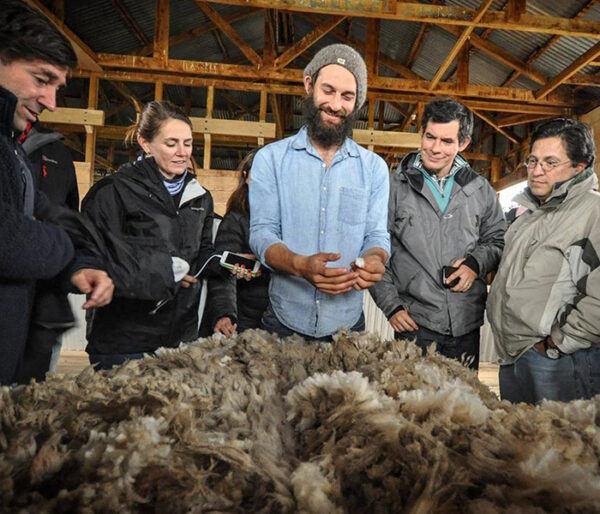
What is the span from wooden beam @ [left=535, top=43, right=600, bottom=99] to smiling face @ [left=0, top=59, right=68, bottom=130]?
6.21m

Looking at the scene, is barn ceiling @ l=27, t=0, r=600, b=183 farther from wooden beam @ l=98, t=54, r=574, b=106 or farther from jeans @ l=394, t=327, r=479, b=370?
jeans @ l=394, t=327, r=479, b=370

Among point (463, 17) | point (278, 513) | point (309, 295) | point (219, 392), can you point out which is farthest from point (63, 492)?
point (463, 17)

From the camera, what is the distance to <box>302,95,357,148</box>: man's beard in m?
1.77

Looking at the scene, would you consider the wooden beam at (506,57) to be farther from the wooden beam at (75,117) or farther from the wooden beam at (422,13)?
the wooden beam at (75,117)

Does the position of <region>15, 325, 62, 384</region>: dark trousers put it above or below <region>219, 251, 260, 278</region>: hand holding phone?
below

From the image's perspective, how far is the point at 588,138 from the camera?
199 centimetres

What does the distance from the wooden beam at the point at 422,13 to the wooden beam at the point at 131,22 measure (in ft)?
10.2

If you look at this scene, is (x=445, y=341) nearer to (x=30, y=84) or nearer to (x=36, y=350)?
(x=36, y=350)

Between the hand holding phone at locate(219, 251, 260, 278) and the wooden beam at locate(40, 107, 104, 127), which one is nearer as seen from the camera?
the hand holding phone at locate(219, 251, 260, 278)

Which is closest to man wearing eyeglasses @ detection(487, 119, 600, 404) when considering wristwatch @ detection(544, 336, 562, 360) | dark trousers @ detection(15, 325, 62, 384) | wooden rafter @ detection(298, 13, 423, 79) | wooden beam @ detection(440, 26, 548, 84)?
wristwatch @ detection(544, 336, 562, 360)

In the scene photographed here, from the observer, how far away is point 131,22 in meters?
7.36

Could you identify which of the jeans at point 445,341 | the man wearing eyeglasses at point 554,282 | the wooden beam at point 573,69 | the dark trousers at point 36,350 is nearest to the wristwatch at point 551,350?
the man wearing eyeglasses at point 554,282

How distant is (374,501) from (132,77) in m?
6.84

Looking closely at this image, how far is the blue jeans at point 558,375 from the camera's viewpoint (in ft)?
5.92
